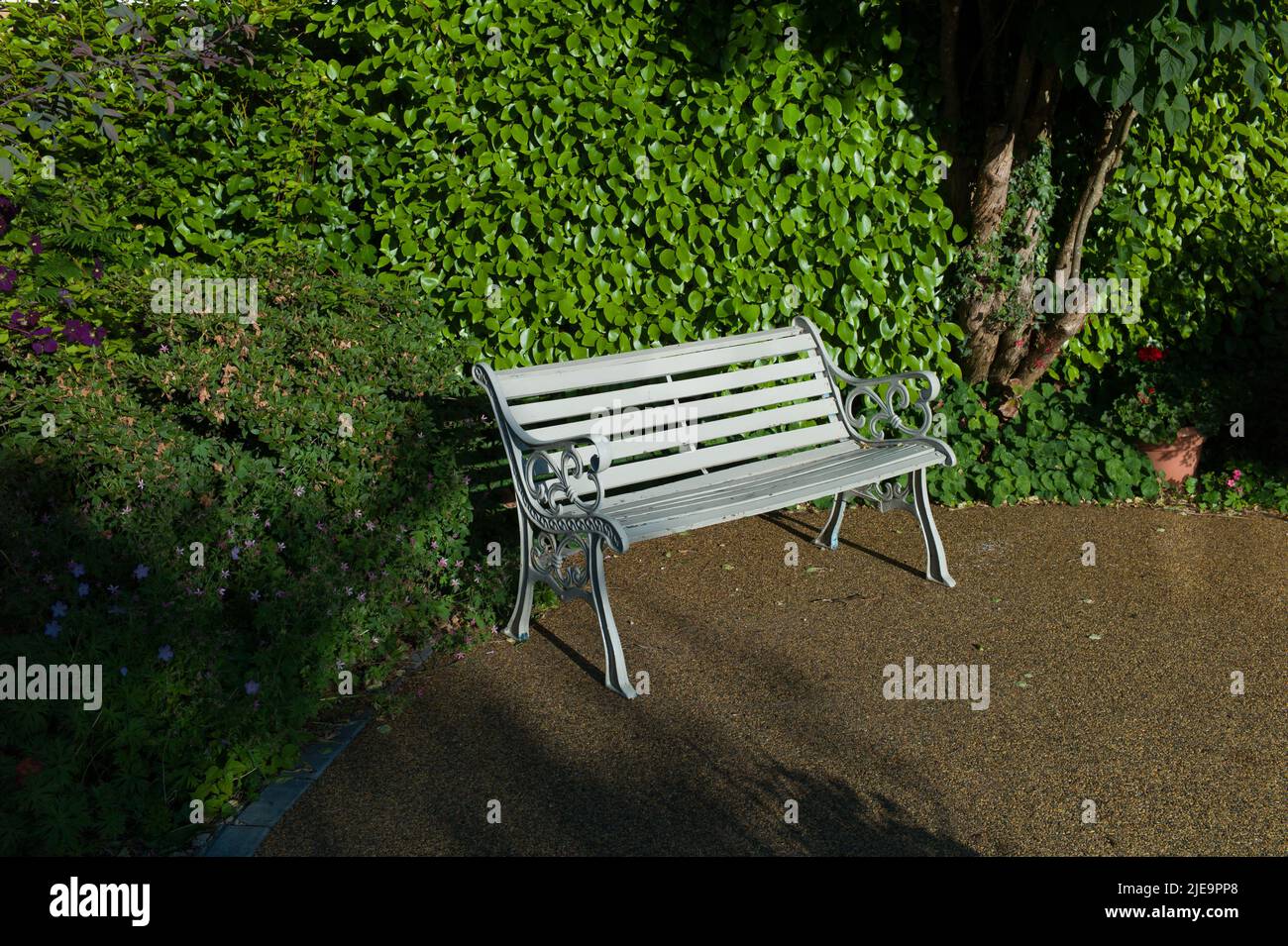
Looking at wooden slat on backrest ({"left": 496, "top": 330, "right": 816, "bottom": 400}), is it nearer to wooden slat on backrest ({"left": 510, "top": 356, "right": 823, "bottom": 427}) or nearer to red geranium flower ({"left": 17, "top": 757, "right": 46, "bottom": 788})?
wooden slat on backrest ({"left": 510, "top": 356, "right": 823, "bottom": 427})

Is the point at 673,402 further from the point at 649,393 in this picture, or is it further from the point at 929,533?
the point at 929,533

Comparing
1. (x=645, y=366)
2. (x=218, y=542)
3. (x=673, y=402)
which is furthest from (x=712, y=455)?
(x=218, y=542)

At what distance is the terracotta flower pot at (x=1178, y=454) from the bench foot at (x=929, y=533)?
6.70ft

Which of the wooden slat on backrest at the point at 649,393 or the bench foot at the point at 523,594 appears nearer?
the bench foot at the point at 523,594

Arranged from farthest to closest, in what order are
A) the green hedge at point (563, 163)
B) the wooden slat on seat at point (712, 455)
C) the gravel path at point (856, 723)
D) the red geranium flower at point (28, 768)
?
the green hedge at point (563, 163), the wooden slat on seat at point (712, 455), the gravel path at point (856, 723), the red geranium flower at point (28, 768)

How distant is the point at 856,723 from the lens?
12.2 ft

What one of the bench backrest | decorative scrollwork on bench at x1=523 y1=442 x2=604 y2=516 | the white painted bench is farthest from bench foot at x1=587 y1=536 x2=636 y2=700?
the bench backrest

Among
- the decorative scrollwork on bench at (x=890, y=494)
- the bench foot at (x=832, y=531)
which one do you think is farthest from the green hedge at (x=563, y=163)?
the decorative scrollwork on bench at (x=890, y=494)

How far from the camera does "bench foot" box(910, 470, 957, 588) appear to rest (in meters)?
4.90

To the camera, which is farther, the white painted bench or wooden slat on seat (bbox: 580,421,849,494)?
wooden slat on seat (bbox: 580,421,849,494)

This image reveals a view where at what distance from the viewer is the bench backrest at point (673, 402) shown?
14.9 ft

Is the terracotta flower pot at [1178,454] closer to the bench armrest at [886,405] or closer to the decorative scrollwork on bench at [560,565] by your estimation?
the bench armrest at [886,405]

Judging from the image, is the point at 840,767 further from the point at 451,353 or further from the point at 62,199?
the point at 62,199

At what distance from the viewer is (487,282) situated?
5.57 m
